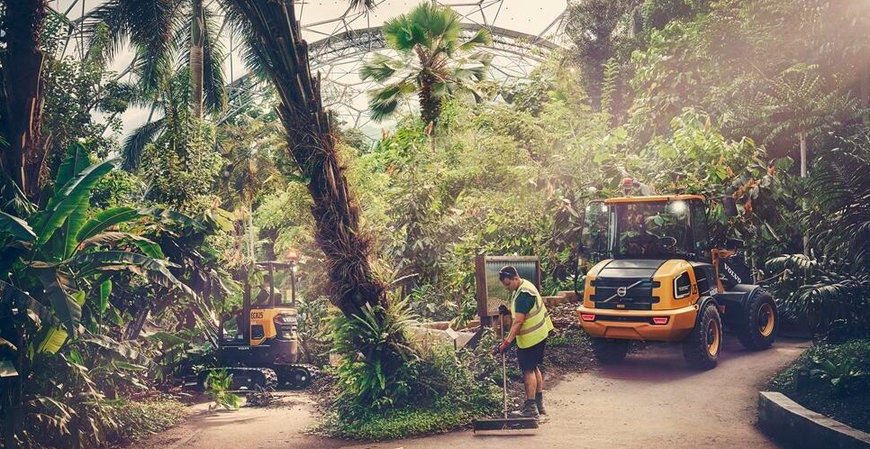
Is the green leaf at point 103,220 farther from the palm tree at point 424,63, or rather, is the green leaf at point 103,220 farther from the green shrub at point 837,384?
the palm tree at point 424,63

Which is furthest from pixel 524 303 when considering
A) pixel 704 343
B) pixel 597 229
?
pixel 704 343

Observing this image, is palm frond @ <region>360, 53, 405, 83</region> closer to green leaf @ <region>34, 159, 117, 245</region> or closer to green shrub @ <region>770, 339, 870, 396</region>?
green leaf @ <region>34, 159, 117, 245</region>

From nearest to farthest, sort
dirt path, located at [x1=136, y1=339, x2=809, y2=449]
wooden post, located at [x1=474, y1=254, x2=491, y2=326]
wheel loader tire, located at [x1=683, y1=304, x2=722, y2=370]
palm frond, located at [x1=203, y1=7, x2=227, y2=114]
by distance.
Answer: dirt path, located at [x1=136, y1=339, x2=809, y2=449] < wheel loader tire, located at [x1=683, y1=304, x2=722, y2=370] < wooden post, located at [x1=474, y1=254, x2=491, y2=326] < palm frond, located at [x1=203, y1=7, x2=227, y2=114]

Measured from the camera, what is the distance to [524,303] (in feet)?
27.6

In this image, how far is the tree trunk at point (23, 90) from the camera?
8.45m

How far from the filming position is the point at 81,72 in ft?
53.0

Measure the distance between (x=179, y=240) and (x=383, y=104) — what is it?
9290mm

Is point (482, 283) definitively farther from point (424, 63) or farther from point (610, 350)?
point (424, 63)

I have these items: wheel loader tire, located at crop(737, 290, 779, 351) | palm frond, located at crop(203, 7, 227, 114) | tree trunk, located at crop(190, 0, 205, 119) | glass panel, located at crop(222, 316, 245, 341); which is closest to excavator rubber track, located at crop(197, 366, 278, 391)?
glass panel, located at crop(222, 316, 245, 341)

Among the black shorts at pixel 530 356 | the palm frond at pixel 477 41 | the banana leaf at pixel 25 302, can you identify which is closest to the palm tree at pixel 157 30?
the palm frond at pixel 477 41

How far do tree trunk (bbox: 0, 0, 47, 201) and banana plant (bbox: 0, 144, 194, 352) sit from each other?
0.58 meters

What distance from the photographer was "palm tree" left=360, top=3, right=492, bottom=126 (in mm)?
18250

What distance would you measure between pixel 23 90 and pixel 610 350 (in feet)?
28.7

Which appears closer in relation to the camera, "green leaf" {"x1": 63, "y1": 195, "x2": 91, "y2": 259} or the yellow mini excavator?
"green leaf" {"x1": 63, "y1": 195, "x2": 91, "y2": 259}
